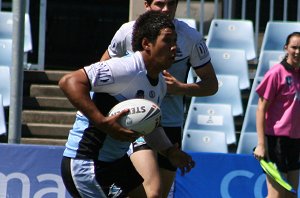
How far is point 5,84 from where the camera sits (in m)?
11.0

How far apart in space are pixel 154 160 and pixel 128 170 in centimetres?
75

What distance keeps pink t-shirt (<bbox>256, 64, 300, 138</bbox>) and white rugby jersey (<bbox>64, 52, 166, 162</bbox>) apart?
8.19 ft

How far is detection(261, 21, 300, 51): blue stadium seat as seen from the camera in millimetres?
11531

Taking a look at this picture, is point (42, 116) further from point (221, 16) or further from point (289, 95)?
point (289, 95)

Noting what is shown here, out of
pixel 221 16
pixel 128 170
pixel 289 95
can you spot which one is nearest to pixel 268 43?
pixel 221 16

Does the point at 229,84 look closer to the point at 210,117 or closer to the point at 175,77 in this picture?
the point at 210,117

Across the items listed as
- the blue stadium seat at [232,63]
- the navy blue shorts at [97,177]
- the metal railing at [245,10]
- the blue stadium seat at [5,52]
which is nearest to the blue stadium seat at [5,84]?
the blue stadium seat at [5,52]

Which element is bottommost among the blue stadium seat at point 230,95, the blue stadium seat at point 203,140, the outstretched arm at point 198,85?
the blue stadium seat at point 203,140

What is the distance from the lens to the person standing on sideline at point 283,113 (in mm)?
8234

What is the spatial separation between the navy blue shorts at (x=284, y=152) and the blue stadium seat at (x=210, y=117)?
2.33 metres

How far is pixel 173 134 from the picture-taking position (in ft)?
23.1

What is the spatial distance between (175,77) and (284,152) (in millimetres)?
1730

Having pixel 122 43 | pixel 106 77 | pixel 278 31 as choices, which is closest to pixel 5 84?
pixel 278 31

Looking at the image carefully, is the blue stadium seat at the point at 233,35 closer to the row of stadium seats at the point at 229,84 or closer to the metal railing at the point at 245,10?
the row of stadium seats at the point at 229,84
